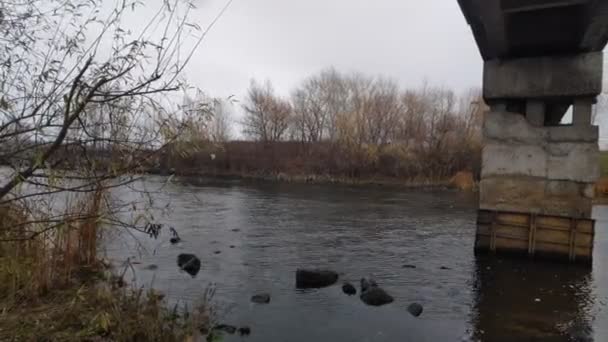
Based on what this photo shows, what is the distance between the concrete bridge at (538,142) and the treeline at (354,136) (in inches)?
1076

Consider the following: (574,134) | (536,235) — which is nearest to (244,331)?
(536,235)

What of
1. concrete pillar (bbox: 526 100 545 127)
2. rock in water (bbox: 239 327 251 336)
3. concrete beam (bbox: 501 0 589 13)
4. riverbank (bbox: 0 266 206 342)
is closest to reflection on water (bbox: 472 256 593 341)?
rock in water (bbox: 239 327 251 336)

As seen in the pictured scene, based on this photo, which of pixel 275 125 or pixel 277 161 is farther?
pixel 275 125

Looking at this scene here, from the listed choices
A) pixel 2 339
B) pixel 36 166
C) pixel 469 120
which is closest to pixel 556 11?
pixel 36 166

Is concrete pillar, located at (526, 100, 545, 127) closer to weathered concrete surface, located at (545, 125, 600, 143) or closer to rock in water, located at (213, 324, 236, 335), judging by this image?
weathered concrete surface, located at (545, 125, 600, 143)

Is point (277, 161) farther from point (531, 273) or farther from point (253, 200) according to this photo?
point (531, 273)

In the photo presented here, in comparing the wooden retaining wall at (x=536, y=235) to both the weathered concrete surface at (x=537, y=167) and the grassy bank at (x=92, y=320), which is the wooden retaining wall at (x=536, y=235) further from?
the grassy bank at (x=92, y=320)

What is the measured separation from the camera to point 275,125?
2004 inches

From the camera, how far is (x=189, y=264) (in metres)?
8.98

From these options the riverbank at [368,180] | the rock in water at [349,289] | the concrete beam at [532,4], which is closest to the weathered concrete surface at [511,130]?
the concrete beam at [532,4]

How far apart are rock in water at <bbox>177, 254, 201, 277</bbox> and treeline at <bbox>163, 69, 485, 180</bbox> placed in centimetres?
2699

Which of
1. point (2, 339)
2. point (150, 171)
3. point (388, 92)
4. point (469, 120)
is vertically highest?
point (388, 92)

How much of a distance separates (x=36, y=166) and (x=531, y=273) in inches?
394

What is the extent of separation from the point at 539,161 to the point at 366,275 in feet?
17.0
